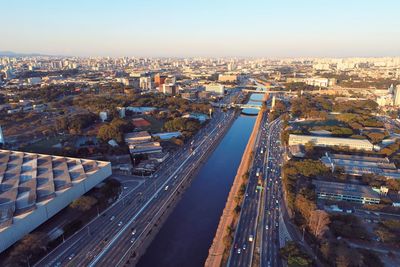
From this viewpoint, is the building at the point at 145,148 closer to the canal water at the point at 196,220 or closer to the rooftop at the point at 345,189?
the canal water at the point at 196,220

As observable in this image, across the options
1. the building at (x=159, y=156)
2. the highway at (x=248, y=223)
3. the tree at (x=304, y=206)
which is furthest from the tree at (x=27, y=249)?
the tree at (x=304, y=206)

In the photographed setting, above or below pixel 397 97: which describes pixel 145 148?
below

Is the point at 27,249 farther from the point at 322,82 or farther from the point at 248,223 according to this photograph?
the point at 322,82

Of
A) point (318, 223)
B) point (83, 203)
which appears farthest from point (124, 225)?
point (318, 223)

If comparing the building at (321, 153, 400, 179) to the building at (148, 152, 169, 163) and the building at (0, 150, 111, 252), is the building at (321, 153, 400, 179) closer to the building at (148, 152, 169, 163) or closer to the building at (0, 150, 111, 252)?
the building at (148, 152, 169, 163)

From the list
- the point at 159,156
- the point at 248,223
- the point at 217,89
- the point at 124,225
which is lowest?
the point at 124,225

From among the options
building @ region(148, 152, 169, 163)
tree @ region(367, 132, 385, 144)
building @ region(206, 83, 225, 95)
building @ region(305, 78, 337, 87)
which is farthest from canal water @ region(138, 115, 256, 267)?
building @ region(305, 78, 337, 87)

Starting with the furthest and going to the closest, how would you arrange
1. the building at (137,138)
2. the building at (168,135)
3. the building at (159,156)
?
the building at (168,135) → the building at (137,138) → the building at (159,156)
